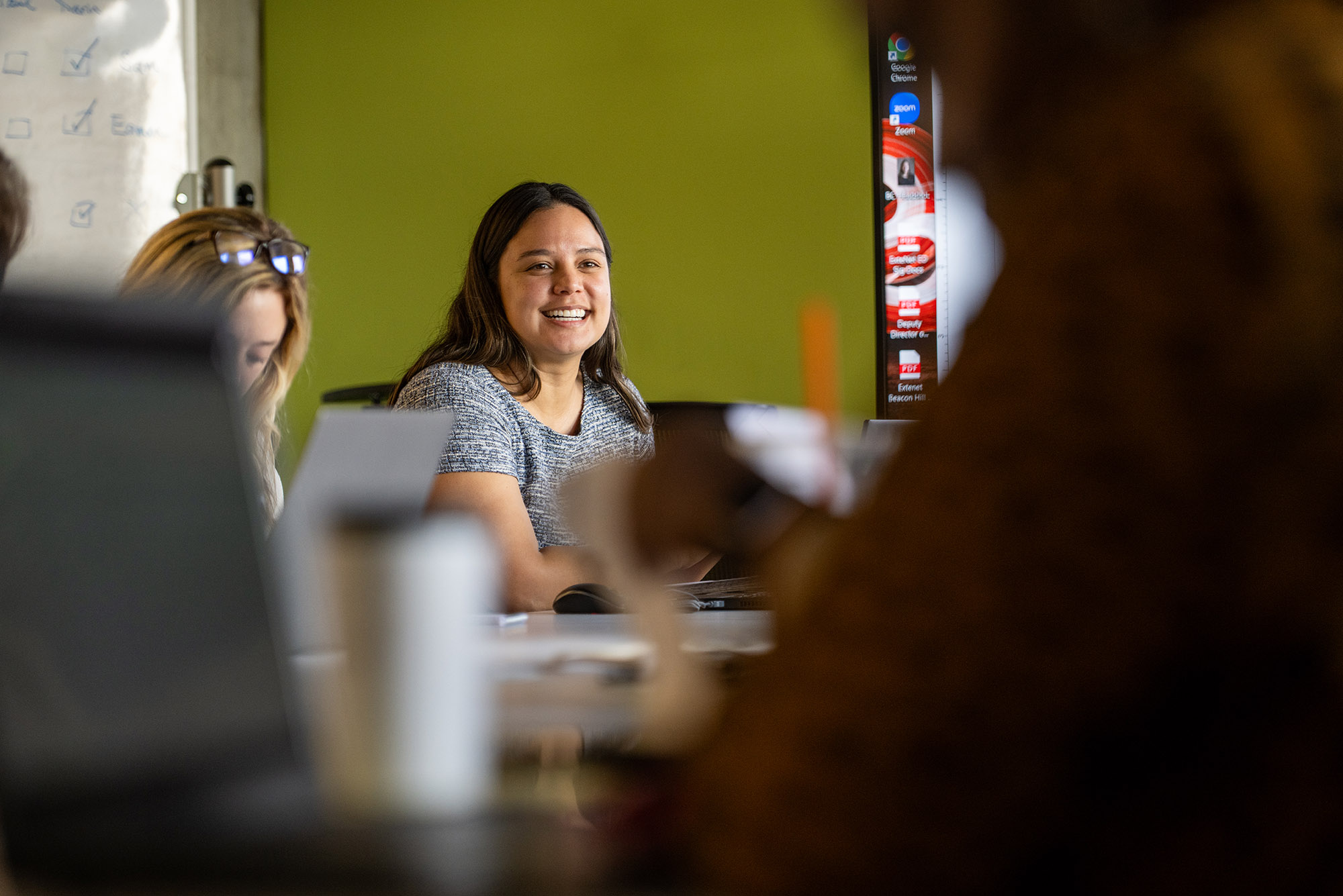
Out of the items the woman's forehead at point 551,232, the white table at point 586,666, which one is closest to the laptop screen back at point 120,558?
the white table at point 586,666

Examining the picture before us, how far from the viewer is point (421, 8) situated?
145 inches

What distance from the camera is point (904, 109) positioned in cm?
346

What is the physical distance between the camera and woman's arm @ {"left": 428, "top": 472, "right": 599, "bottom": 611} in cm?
189

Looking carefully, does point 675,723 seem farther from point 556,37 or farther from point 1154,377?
point 556,37

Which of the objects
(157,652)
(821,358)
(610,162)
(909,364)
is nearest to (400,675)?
(157,652)

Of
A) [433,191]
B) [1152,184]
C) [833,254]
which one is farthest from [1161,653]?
[433,191]

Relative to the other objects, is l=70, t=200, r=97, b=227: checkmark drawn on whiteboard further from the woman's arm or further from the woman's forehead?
the woman's arm

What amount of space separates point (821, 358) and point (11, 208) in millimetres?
1366

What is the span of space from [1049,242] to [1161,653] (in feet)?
0.41

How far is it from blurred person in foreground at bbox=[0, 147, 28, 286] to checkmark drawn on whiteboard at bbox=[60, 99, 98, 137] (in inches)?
45.1

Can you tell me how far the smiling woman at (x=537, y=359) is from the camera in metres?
2.17

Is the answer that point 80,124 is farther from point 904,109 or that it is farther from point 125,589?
point 125,589

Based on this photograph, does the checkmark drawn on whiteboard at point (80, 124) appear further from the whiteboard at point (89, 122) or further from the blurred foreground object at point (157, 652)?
the blurred foreground object at point (157, 652)

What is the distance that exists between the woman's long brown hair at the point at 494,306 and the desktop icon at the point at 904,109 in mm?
1388
